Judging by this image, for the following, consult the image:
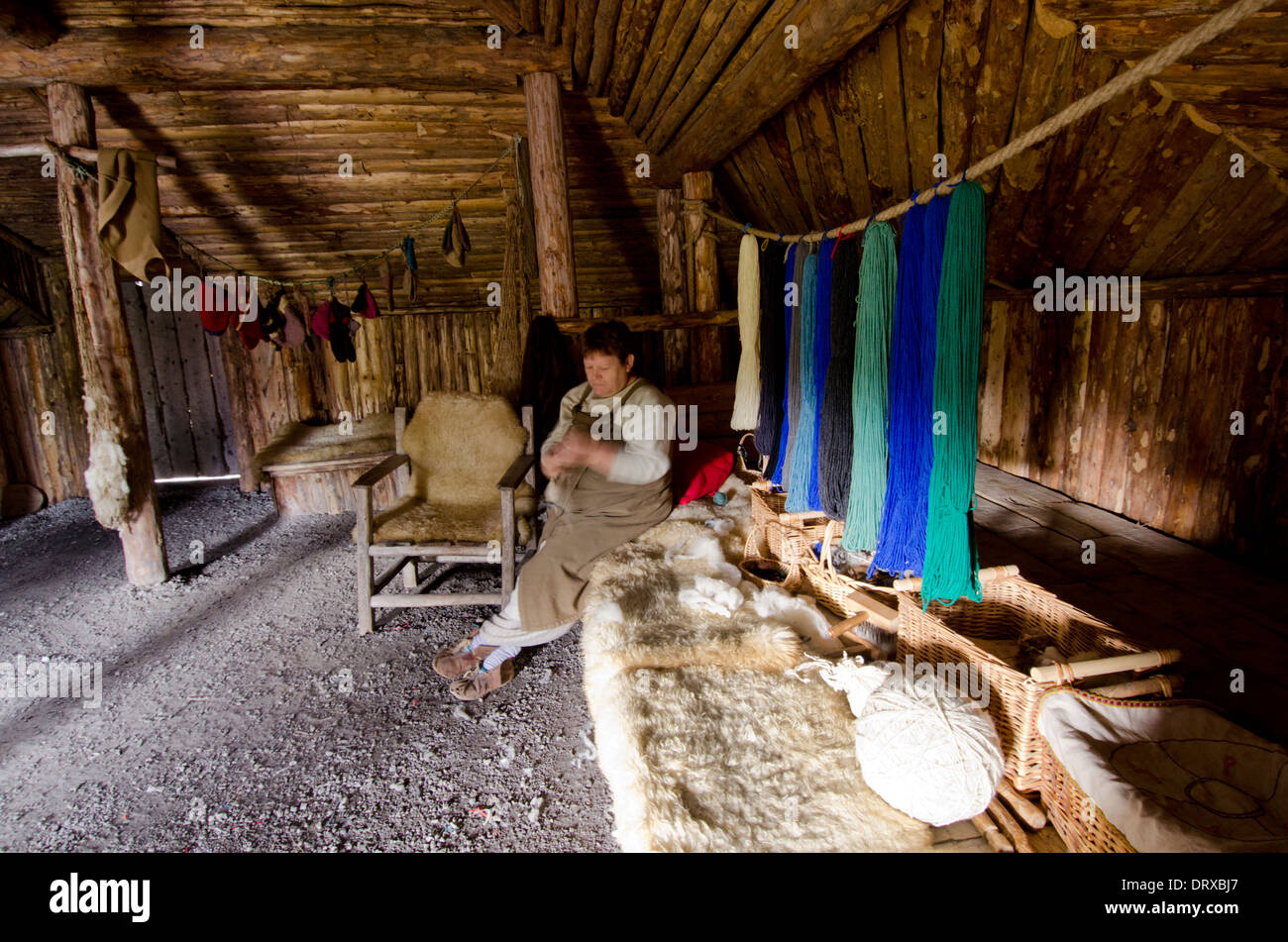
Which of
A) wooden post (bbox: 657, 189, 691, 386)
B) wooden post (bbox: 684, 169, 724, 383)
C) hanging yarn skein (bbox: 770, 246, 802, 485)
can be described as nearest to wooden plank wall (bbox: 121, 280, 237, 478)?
wooden post (bbox: 657, 189, 691, 386)

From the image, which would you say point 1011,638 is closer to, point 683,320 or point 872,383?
point 872,383

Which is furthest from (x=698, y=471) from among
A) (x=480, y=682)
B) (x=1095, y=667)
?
(x=1095, y=667)

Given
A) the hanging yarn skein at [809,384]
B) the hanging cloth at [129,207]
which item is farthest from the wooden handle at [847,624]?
the hanging cloth at [129,207]

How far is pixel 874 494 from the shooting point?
2127 mm

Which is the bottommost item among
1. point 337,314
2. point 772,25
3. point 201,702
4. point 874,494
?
point 201,702

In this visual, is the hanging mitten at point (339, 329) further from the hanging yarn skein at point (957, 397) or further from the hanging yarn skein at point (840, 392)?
the hanging yarn skein at point (957, 397)

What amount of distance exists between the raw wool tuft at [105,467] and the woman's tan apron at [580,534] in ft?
10.1

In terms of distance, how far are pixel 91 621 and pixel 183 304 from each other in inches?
104

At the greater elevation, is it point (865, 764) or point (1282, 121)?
point (1282, 121)

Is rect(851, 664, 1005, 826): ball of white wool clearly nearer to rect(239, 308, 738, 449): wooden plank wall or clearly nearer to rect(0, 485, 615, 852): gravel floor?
rect(0, 485, 615, 852): gravel floor
